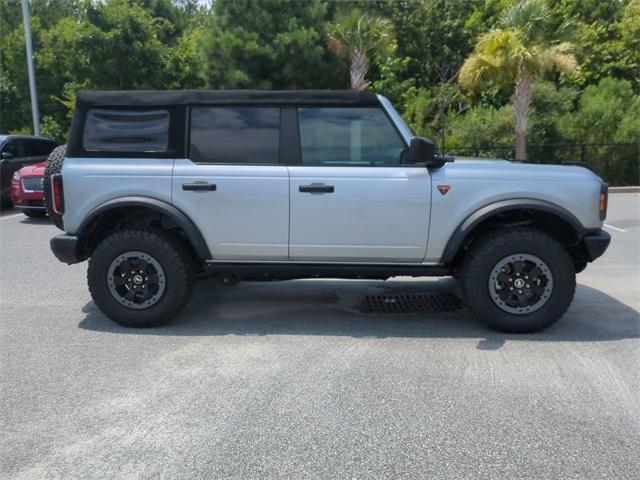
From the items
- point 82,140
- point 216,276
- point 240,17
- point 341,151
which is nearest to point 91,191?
point 82,140

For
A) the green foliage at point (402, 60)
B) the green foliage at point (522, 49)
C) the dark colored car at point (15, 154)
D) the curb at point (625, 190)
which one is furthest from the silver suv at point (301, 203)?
the curb at point (625, 190)

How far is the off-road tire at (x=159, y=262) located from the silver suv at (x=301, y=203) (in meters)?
0.01

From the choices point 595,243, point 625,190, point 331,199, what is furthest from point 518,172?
point 625,190

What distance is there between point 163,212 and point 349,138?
167 centimetres

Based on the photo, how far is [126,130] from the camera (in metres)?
5.15

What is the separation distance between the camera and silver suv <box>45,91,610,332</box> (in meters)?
4.85

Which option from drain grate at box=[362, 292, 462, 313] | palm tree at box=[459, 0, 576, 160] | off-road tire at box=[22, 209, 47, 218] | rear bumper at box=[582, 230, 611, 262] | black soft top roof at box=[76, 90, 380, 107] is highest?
palm tree at box=[459, 0, 576, 160]

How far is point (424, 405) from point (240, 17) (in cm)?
1801

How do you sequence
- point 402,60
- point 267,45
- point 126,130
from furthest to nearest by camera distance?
1. point 402,60
2. point 267,45
3. point 126,130

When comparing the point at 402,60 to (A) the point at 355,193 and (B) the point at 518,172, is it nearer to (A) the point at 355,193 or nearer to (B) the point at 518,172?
(B) the point at 518,172

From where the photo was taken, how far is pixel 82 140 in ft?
16.8

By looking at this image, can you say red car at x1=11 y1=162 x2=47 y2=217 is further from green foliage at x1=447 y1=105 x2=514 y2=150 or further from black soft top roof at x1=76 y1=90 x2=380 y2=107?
green foliage at x1=447 y1=105 x2=514 y2=150

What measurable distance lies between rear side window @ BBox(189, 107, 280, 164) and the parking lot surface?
148 centimetres

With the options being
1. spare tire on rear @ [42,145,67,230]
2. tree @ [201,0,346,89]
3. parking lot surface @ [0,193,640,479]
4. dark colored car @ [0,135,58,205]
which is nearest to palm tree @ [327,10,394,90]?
tree @ [201,0,346,89]
